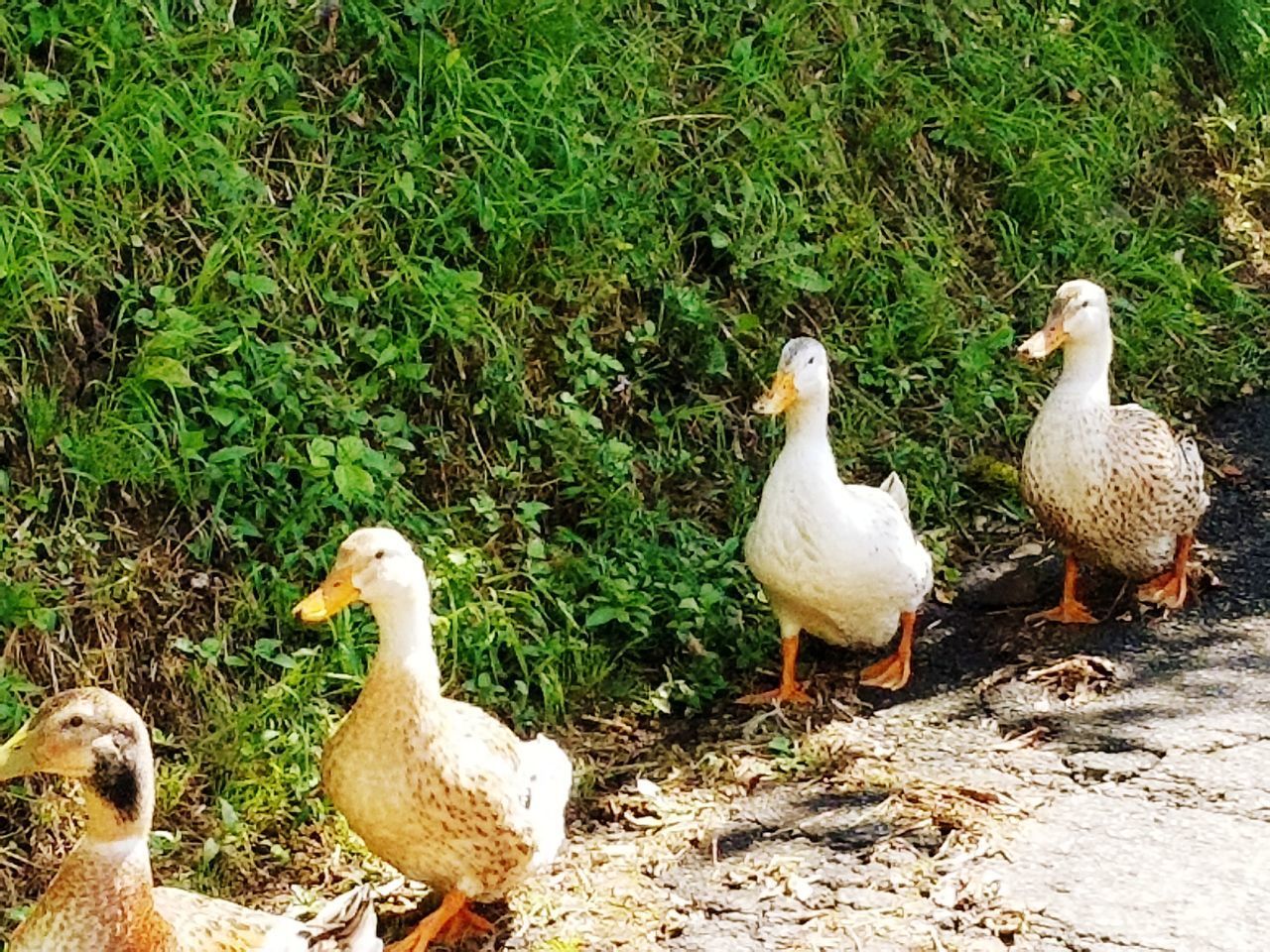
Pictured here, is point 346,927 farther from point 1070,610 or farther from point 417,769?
point 1070,610

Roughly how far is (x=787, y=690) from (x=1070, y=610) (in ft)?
3.42

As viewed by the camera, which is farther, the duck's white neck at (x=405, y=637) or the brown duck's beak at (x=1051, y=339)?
the brown duck's beak at (x=1051, y=339)

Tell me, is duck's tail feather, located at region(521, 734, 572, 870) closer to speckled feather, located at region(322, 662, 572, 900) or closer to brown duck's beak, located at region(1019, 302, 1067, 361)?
speckled feather, located at region(322, 662, 572, 900)

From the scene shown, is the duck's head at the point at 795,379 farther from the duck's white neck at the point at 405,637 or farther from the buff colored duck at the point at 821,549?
the duck's white neck at the point at 405,637

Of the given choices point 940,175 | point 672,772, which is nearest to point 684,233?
point 940,175

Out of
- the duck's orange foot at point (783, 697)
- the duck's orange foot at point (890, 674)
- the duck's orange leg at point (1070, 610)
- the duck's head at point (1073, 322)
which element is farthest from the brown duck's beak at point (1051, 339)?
the duck's orange foot at point (783, 697)

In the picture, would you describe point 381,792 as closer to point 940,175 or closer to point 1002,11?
point 940,175

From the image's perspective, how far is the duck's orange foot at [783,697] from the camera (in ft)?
16.6

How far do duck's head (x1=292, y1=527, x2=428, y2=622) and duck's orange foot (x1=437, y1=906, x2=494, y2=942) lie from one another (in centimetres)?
78

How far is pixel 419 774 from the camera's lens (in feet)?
12.6

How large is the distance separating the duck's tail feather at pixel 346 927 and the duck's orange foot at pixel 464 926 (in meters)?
0.41

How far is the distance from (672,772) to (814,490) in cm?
93

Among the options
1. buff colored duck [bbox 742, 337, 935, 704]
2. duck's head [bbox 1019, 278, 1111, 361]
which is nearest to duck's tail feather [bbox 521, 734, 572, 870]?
buff colored duck [bbox 742, 337, 935, 704]

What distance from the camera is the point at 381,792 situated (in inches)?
151
